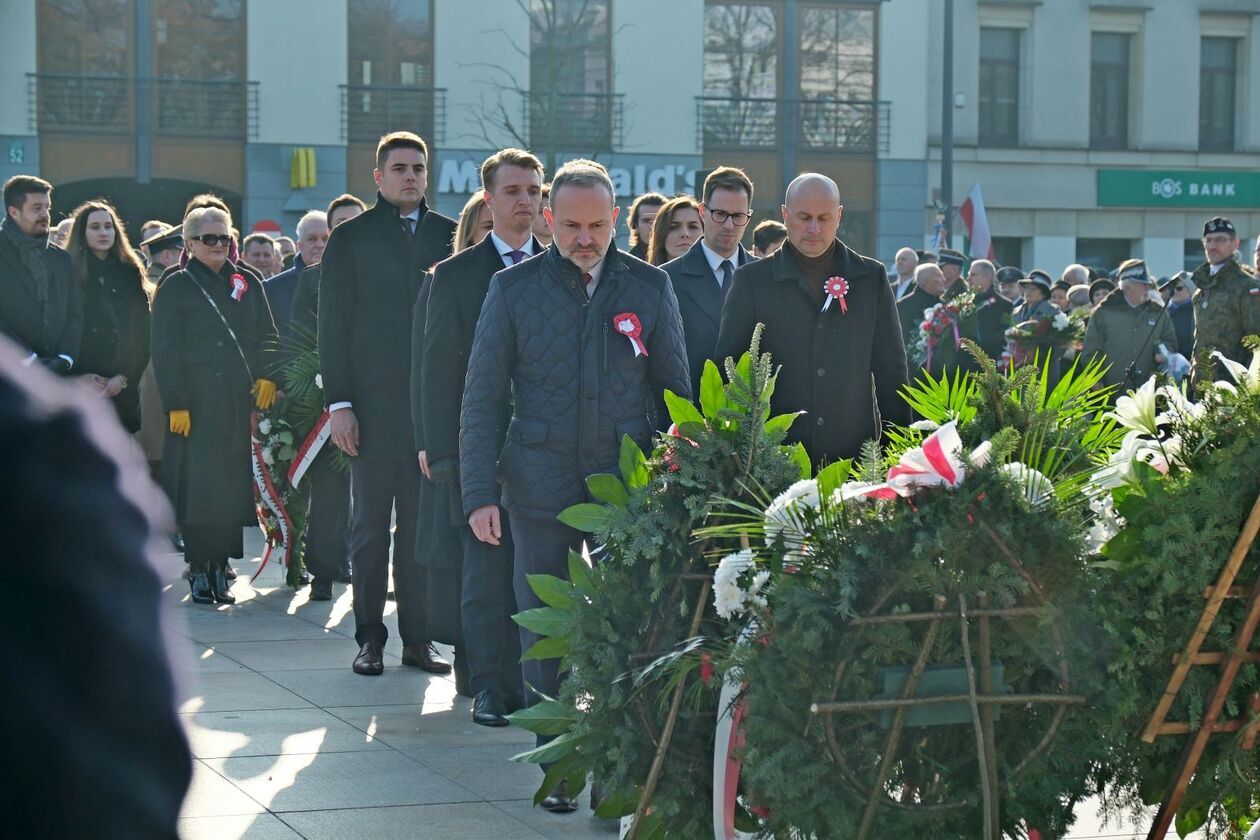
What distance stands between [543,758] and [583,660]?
307 millimetres

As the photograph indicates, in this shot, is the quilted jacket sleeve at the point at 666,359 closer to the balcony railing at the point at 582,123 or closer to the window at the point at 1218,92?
the balcony railing at the point at 582,123

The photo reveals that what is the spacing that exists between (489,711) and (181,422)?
4153 millimetres

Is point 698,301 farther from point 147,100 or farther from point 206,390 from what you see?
point 147,100

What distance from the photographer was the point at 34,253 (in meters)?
10.0

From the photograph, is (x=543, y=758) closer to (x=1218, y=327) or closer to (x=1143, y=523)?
(x=1143, y=523)

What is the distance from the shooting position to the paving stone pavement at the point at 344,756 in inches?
215

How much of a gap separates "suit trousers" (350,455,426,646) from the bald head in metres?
2.34

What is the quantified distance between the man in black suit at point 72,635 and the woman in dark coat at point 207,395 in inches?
359

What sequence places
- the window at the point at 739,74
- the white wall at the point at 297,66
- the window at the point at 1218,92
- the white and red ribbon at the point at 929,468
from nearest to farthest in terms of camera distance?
the white and red ribbon at the point at 929,468 → the white wall at the point at 297,66 → the window at the point at 739,74 → the window at the point at 1218,92

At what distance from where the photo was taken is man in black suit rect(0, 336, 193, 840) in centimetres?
121

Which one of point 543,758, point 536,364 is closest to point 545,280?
point 536,364

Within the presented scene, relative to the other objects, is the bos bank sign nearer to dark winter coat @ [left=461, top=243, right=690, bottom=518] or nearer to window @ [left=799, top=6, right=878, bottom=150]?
window @ [left=799, top=6, right=878, bottom=150]

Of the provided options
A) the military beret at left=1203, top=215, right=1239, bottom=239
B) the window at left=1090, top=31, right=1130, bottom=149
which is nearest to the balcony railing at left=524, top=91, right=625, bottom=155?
the window at left=1090, top=31, right=1130, bottom=149

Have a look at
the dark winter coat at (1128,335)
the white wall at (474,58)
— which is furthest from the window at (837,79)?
the dark winter coat at (1128,335)
